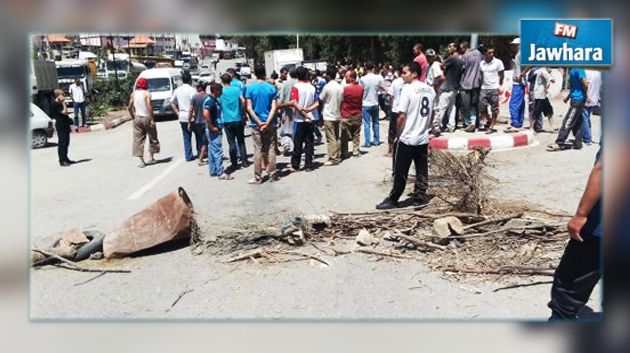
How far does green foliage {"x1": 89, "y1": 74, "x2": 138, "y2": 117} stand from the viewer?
12.5 metres

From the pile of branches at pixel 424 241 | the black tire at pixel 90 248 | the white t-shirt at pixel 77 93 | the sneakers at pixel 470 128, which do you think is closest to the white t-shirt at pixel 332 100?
the sneakers at pixel 470 128

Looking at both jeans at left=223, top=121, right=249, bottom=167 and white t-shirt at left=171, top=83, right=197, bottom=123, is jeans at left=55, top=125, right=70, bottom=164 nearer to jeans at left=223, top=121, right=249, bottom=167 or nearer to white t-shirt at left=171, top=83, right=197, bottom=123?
white t-shirt at left=171, top=83, right=197, bottom=123

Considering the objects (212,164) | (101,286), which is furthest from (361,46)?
(101,286)

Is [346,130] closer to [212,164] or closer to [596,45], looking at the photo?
[212,164]

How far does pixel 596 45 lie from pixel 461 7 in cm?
83

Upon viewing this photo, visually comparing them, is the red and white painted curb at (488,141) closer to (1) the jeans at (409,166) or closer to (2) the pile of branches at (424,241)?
(1) the jeans at (409,166)

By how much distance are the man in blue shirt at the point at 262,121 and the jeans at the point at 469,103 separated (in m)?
3.76

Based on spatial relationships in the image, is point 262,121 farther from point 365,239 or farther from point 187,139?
point 365,239

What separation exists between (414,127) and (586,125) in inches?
156

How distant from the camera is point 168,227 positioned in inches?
203

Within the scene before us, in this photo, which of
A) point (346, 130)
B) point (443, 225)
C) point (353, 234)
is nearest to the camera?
point (443, 225)

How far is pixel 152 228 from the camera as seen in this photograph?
202 inches

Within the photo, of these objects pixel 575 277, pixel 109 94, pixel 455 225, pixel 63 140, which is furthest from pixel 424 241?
pixel 109 94

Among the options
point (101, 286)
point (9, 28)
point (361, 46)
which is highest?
point (361, 46)
